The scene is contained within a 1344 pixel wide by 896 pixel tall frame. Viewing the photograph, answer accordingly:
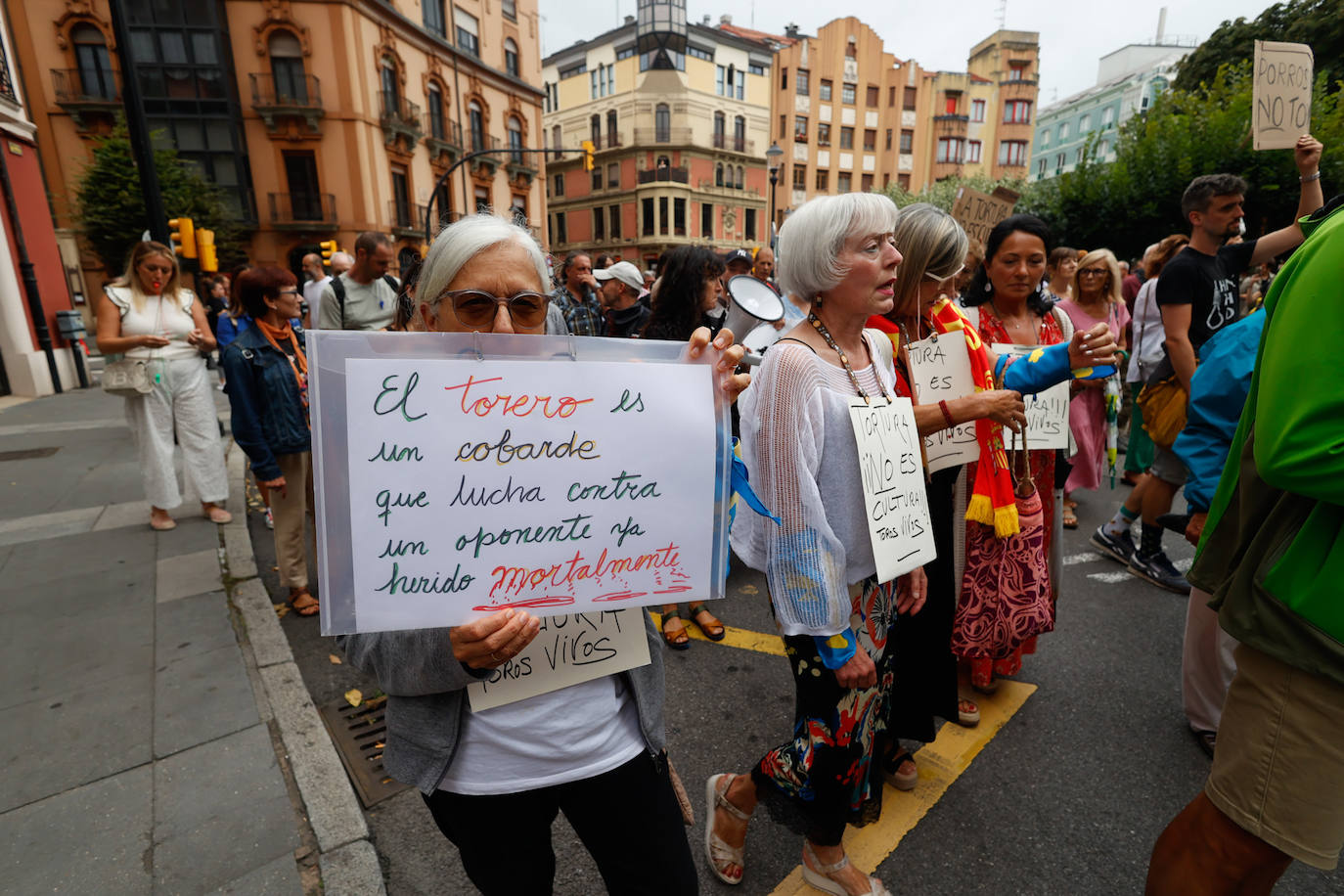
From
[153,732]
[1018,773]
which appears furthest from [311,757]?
[1018,773]

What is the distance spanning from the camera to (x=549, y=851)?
4.40ft

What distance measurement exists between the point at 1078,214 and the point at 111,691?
19.8 metres

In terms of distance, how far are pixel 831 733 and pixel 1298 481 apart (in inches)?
46.5

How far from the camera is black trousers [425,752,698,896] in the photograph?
1249 mm

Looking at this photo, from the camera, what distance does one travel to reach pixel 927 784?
2451 mm

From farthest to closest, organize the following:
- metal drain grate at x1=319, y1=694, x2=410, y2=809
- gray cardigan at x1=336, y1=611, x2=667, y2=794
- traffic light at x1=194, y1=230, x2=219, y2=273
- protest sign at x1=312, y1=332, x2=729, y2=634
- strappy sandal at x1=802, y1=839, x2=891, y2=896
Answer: traffic light at x1=194, y1=230, x2=219, y2=273 → metal drain grate at x1=319, y1=694, x2=410, y2=809 → strappy sandal at x1=802, y1=839, x2=891, y2=896 → gray cardigan at x1=336, y1=611, x2=667, y2=794 → protest sign at x1=312, y1=332, x2=729, y2=634

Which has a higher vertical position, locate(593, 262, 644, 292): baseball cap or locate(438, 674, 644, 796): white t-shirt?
locate(593, 262, 644, 292): baseball cap

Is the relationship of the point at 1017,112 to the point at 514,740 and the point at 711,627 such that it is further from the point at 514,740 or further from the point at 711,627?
the point at 514,740

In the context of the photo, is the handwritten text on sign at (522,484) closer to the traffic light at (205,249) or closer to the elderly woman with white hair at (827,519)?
the elderly woman with white hair at (827,519)

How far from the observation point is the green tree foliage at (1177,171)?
1226cm

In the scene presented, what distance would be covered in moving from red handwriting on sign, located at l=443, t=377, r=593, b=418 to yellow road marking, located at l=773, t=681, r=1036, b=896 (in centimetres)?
179

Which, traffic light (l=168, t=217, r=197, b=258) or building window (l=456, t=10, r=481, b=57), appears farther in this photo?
building window (l=456, t=10, r=481, b=57)

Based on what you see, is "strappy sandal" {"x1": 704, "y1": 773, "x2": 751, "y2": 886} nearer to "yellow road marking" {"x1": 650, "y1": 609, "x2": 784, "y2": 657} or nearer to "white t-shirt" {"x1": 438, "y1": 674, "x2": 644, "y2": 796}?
"white t-shirt" {"x1": 438, "y1": 674, "x2": 644, "y2": 796}

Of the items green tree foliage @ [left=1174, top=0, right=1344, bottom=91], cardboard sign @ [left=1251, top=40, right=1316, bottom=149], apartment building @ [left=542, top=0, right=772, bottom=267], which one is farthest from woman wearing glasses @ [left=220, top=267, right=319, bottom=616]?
apartment building @ [left=542, top=0, right=772, bottom=267]
